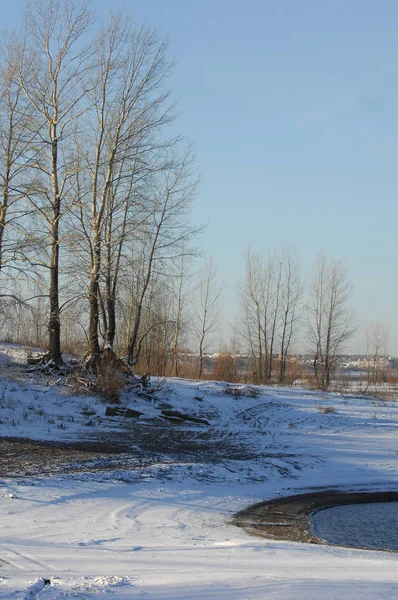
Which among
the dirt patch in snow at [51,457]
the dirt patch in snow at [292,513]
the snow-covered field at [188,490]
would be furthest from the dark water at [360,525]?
the dirt patch in snow at [51,457]

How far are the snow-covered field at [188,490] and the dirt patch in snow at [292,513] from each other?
1.16ft

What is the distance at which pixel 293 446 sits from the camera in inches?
667

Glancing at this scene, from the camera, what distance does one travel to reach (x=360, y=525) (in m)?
10.4

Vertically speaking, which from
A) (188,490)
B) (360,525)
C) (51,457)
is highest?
(51,457)

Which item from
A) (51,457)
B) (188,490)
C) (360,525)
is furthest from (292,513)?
(51,457)

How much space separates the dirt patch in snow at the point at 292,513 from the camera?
29.5ft

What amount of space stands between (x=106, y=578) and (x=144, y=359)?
120ft

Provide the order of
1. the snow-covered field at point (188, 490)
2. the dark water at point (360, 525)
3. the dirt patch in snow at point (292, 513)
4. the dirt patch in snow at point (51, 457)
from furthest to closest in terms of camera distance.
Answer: the dirt patch in snow at point (51, 457)
the dark water at point (360, 525)
the dirt patch in snow at point (292, 513)
the snow-covered field at point (188, 490)

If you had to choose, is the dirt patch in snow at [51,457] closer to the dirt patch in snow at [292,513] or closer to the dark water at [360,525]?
the dirt patch in snow at [292,513]

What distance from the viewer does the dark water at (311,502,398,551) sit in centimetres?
912

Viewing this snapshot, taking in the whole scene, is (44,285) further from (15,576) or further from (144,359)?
(144,359)

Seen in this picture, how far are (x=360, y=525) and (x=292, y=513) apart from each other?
1.16 meters

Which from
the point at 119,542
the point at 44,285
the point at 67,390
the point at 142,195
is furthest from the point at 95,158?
the point at 119,542

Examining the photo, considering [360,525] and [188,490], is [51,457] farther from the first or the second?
[360,525]
